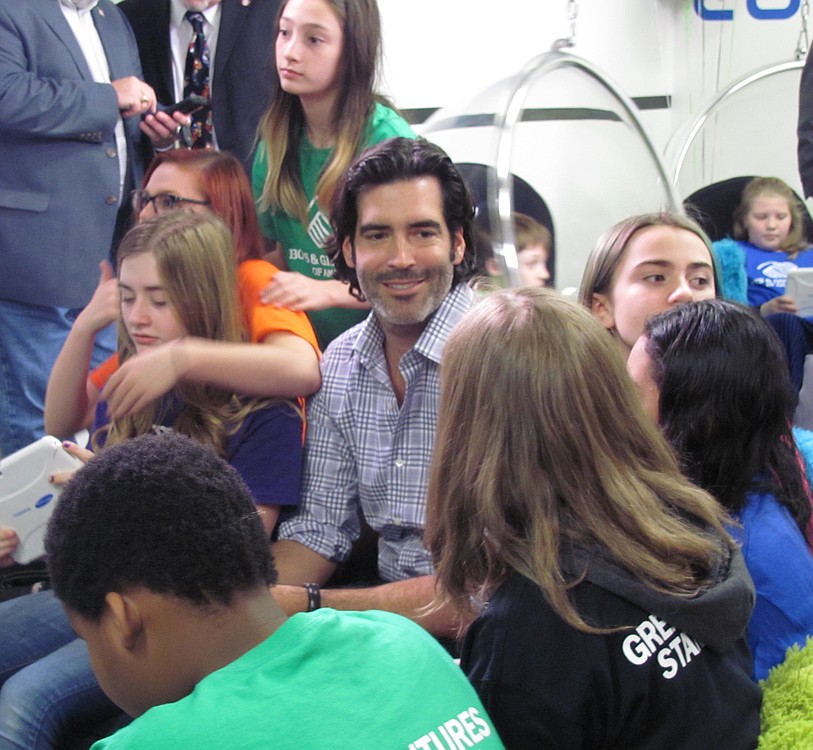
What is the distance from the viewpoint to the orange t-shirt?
1.76 m

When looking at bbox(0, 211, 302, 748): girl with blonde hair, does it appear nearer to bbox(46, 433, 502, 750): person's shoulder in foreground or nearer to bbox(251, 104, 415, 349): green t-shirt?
bbox(251, 104, 415, 349): green t-shirt

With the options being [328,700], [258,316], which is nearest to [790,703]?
[328,700]

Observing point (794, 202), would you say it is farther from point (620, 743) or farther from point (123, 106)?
point (620, 743)

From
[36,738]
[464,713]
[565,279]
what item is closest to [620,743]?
[464,713]

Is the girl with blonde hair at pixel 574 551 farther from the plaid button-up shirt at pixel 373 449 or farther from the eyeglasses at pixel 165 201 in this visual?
the eyeglasses at pixel 165 201

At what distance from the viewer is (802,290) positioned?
2785mm

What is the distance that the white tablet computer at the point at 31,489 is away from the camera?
1631 millimetres

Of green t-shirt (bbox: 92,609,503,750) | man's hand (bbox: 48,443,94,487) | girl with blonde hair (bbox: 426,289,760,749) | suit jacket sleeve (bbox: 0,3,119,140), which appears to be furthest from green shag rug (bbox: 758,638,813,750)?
suit jacket sleeve (bbox: 0,3,119,140)

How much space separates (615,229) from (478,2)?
4.53 feet

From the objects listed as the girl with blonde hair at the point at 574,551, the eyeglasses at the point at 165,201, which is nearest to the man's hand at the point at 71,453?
the eyeglasses at the point at 165,201

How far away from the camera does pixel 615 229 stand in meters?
1.95

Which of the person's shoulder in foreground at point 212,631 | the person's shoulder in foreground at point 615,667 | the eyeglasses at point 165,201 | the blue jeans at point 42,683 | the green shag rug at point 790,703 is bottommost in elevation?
the blue jeans at point 42,683

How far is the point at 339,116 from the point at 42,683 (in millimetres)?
1177

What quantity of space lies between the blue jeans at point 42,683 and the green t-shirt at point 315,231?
2.41ft
